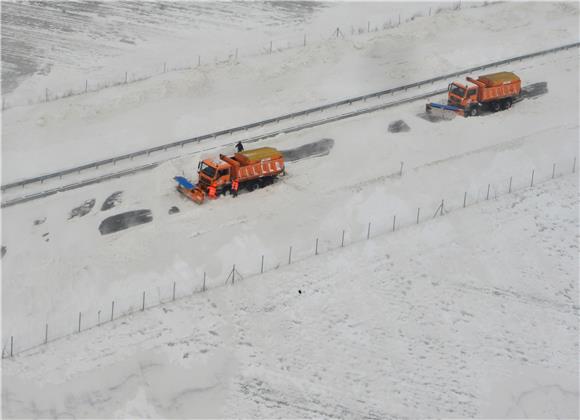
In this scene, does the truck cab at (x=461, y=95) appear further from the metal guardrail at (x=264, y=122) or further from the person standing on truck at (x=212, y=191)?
the person standing on truck at (x=212, y=191)

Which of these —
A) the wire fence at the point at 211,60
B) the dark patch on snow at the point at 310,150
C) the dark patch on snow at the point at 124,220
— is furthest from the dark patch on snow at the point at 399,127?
the dark patch on snow at the point at 124,220

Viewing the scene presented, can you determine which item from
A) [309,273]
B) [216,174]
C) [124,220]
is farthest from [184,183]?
[309,273]

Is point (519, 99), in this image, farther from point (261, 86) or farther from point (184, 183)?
point (184, 183)

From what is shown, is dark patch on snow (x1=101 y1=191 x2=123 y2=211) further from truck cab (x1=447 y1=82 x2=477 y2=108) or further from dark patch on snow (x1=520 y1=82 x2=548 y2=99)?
dark patch on snow (x1=520 y1=82 x2=548 y2=99)

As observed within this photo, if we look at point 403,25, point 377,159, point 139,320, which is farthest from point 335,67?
point 139,320

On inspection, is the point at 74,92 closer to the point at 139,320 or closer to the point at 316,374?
the point at 139,320

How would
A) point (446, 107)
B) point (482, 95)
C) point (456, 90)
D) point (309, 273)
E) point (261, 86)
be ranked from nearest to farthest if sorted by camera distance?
point (309, 273)
point (482, 95)
point (446, 107)
point (456, 90)
point (261, 86)
